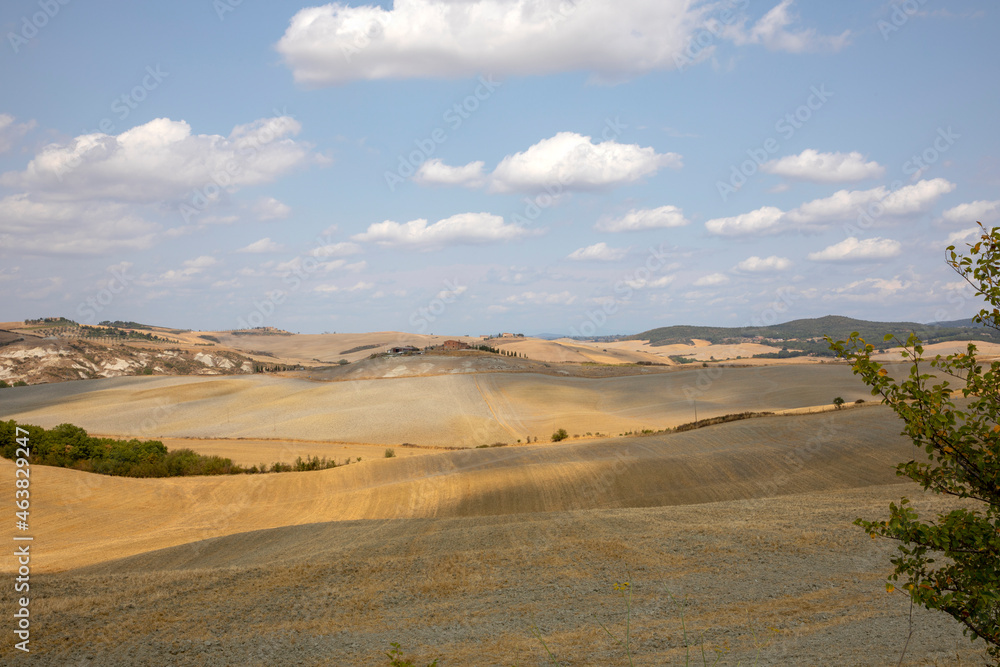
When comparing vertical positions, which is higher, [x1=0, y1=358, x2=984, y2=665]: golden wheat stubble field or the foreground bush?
the foreground bush

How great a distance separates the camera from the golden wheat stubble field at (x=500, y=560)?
345 inches

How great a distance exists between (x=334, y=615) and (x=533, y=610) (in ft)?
10.7

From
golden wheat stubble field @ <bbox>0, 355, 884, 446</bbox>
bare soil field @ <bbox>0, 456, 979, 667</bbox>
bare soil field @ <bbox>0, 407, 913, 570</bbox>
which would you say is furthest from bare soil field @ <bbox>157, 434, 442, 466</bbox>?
bare soil field @ <bbox>0, 456, 979, 667</bbox>

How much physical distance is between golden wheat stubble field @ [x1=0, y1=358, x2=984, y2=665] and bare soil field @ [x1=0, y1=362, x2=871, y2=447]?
18.5m

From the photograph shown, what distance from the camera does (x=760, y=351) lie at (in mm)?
146500

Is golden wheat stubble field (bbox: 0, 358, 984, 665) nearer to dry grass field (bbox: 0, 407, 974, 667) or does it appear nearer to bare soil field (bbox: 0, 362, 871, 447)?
dry grass field (bbox: 0, 407, 974, 667)

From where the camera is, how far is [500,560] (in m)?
13.2

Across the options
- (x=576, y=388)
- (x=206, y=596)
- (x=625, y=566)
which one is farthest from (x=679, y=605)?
(x=576, y=388)

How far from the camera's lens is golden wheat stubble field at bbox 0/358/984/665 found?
876cm

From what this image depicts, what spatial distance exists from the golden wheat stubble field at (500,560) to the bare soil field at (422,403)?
18.5 m

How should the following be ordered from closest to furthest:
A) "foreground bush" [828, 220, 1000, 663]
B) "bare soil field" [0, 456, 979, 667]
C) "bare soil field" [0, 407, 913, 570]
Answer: "foreground bush" [828, 220, 1000, 663] < "bare soil field" [0, 456, 979, 667] < "bare soil field" [0, 407, 913, 570]

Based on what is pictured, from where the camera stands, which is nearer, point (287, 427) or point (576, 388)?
point (287, 427)

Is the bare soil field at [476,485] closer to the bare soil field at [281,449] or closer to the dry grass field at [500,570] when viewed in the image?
the dry grass field at [500,570]

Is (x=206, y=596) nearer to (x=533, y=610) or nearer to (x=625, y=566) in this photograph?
(x=533, y=610)
